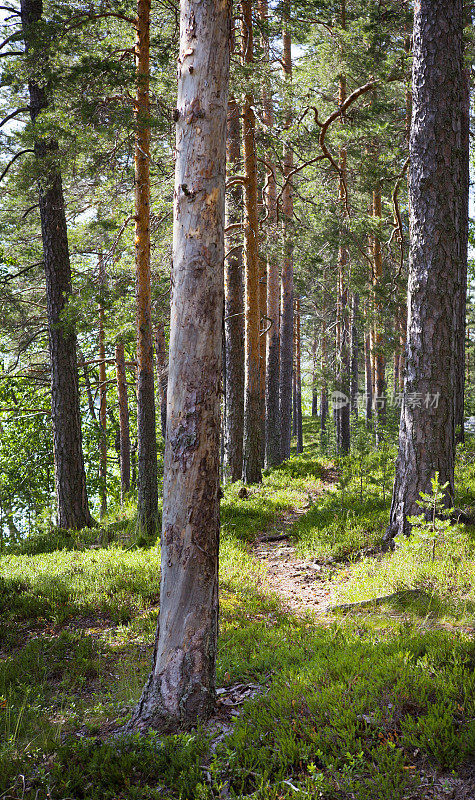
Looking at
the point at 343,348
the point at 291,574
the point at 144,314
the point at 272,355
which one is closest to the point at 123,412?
the point at 272,355

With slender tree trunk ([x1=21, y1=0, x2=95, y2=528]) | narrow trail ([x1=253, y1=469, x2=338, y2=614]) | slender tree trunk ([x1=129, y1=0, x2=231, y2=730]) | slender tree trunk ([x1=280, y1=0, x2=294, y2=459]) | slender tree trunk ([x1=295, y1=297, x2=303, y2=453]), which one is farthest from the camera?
slender tree trunk ([x1=295, y1=297, x2=303, y2=453])

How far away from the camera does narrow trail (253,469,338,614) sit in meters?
5.88

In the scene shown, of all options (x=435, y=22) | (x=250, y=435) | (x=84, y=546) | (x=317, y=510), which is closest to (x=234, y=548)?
(x=317, y=510)

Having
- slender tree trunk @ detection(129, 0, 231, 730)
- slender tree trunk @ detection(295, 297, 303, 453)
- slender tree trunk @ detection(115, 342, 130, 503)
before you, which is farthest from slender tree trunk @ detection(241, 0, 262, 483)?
slender tree trunk @ detection(295, 297, 303, 453)

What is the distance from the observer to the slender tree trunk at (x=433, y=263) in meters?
6.18

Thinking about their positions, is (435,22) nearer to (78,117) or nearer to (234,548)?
(78,117)

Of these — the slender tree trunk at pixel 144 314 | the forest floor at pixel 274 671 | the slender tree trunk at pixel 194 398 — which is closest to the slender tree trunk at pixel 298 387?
the slender tree trunk at pixel 144 314

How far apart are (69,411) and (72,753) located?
7286 mm

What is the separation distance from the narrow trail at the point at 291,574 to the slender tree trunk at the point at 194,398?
2280mm

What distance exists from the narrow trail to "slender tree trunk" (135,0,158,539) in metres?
2.09

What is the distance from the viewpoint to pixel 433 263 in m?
6.23

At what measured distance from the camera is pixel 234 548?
7.65 meters

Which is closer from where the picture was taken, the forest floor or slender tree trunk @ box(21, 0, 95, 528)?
the forest floor

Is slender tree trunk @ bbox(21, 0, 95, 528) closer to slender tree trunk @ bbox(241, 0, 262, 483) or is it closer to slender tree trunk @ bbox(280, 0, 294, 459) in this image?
slender tree trunk @ bbox(241, 0, 262, 483)
